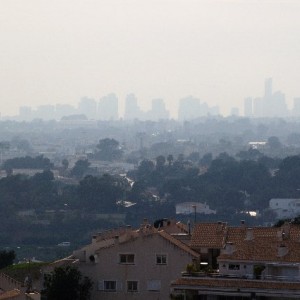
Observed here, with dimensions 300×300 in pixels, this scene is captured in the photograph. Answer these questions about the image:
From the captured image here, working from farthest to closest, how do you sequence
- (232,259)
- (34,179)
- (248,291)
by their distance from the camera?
(34,179)
(232,259)
(248,291)

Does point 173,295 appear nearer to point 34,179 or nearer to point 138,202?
point 138,202

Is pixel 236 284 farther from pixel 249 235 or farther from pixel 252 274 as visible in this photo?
pixel 249 235

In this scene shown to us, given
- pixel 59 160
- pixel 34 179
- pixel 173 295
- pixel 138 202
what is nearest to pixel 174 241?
pixel 173 295

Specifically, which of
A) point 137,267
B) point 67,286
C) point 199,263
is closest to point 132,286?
point 137,267

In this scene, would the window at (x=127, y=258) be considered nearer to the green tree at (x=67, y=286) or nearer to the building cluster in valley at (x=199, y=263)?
the building cluster in valley at (x=199, y=263)

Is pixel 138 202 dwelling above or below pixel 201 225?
below

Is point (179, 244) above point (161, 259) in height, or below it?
above

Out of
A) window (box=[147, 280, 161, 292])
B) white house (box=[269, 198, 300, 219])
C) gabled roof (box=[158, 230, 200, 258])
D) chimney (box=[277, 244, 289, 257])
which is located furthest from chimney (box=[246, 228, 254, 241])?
white house (box=[269, 198, 300, 219])
